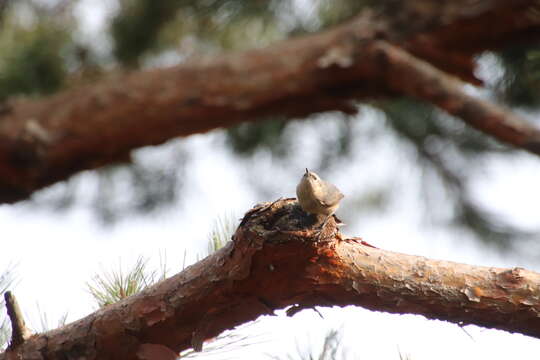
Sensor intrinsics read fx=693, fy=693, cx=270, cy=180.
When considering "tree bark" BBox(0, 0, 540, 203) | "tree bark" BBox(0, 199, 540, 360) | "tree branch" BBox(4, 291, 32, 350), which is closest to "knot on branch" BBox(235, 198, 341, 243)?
"tree bark" BBox(0, 199, 540, 360)

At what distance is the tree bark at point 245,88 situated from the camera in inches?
60.9

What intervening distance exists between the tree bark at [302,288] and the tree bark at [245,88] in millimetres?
881

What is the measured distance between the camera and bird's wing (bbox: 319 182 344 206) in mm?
630

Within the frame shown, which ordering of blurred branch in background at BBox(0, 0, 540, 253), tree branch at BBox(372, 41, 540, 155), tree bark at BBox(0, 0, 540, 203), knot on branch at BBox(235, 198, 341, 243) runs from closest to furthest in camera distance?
1. knot on branch at BBox(235, 198, 341, 243)
2. tree branch at BBox(372, 41, 540, 155)
3. tree bark at BBox(0, 0, 540, 203)
4. blurred branch in background at BBox(0, 0, 540, 253)

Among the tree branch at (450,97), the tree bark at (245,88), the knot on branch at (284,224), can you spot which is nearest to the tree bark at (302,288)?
the knot on branch at (284,224)

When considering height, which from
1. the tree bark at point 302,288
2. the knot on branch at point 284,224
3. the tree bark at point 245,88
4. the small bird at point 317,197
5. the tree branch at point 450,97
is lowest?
the tree bark at point 302,288

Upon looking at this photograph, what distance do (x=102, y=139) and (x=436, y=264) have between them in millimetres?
1132

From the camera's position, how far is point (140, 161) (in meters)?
2.27

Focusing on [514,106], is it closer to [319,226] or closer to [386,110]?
[386,110]

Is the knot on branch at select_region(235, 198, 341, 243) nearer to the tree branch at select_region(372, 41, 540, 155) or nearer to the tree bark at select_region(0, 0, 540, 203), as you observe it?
the tree branch at select_region(372, 41, 540, 155)

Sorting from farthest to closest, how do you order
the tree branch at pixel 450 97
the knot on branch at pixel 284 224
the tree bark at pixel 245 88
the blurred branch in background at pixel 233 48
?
the blurred branch in background at pixel 233 48 → the tree bark at pixel 245 88 → the tree branch at pixel 450 97 → the knot on branch at pixel 284 224

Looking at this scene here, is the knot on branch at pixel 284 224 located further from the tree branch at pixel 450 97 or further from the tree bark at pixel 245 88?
the tree bark at pixel 245 88

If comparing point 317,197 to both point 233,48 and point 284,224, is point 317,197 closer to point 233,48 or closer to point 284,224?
point 284,224

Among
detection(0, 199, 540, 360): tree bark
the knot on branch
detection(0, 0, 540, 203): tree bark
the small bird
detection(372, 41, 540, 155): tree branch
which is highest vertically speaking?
detection(0, 0, 540, 203): tree bark
